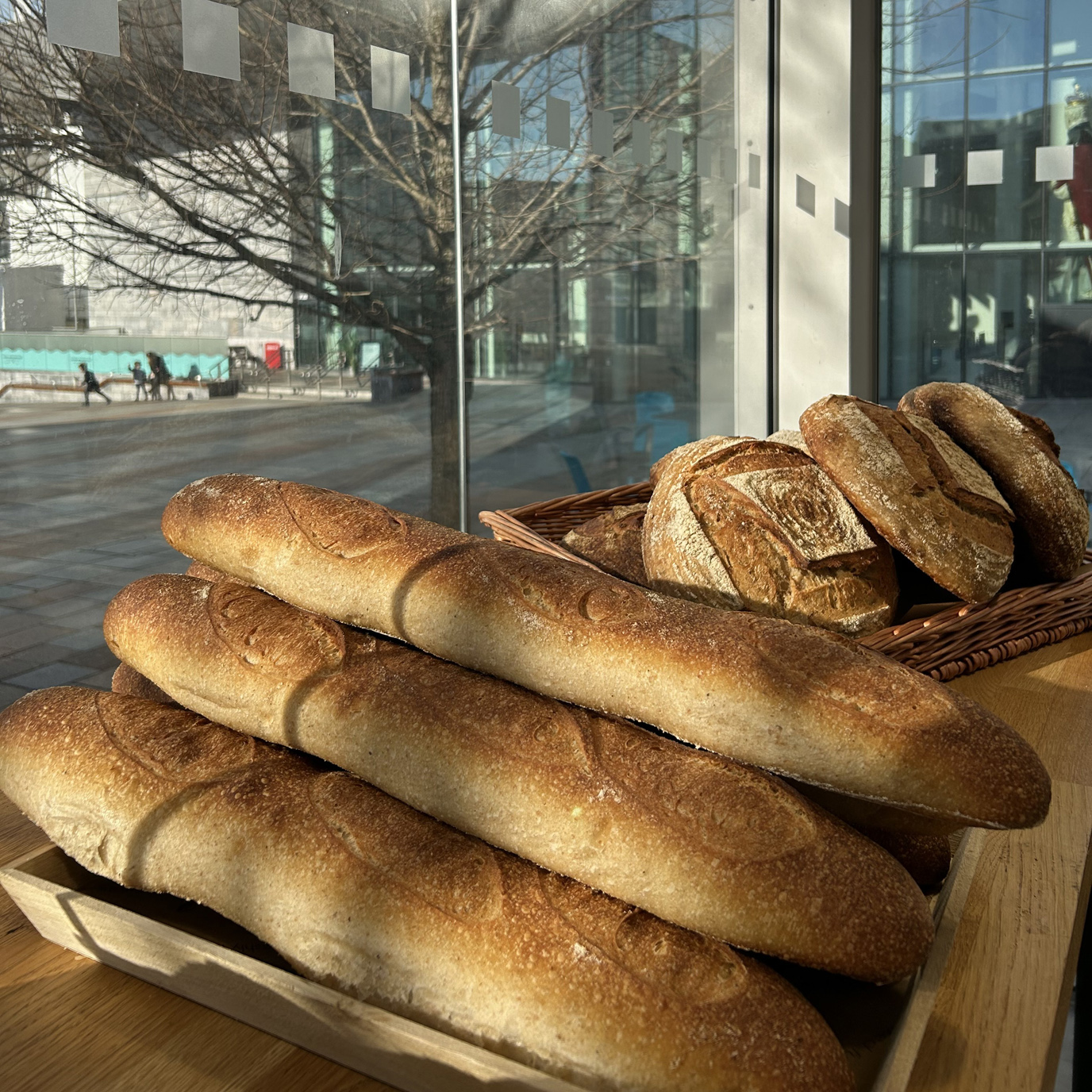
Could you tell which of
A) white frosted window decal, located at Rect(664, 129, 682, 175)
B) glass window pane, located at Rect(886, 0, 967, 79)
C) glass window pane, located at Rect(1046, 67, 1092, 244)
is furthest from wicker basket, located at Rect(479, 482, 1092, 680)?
glass window pane, located at Rect(886, 0, 967, 79)

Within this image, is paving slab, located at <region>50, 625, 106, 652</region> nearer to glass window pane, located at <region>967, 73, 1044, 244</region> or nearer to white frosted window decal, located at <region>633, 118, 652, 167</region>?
white frosted window decal, located at <region>633, 118, 652, 167</region>

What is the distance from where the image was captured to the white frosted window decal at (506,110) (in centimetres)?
211

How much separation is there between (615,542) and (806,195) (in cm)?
235

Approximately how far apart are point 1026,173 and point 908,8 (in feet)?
2.14

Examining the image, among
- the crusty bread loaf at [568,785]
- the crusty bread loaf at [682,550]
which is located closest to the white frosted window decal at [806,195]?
the crusty bread loaf at [682,550]

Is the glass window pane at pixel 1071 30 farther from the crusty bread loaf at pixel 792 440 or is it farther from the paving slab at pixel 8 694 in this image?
the paving slab at pixel 8 694

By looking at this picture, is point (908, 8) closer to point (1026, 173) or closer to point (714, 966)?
point (1026, 173)

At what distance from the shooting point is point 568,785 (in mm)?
538

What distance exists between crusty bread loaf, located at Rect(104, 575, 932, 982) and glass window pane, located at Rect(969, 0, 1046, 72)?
9.75 ft

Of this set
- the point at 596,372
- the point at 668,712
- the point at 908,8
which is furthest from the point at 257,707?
the point at 908,8

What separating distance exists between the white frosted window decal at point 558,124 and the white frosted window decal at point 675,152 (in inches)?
18.7

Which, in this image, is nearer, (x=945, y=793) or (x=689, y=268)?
(x=945, y=793)

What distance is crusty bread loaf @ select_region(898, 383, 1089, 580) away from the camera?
1.28 metres

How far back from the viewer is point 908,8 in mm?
3078
